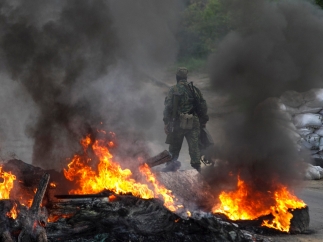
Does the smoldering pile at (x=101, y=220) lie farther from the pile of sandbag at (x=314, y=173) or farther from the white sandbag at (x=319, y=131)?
the white sandbag at (x=319, y=131)

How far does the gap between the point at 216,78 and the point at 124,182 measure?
537cm

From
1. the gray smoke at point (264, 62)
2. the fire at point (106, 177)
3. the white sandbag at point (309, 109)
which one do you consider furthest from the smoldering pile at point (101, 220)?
the white sandbag at point (309, 109)

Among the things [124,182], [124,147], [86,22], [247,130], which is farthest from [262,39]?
[124,182]

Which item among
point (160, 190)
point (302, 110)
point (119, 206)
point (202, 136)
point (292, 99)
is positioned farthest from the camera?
point (292, 99)

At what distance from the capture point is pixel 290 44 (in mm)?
11414

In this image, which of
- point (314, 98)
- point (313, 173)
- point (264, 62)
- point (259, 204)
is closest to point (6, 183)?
point (259, 204)

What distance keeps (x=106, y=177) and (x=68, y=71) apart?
7.11 ft

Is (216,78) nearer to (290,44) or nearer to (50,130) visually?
(290,44)

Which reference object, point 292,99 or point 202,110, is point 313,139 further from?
point 202,110

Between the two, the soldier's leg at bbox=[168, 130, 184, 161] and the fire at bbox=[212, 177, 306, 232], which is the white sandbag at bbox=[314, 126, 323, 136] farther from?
the fire at bbox=[212, 177, 306, 232]

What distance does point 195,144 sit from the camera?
7.56m

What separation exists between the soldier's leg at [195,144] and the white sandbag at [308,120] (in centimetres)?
385

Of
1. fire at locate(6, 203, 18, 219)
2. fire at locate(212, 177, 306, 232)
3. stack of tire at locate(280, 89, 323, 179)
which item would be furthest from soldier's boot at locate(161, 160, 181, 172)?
stack of tire at locate(280, 89, 323, 179)

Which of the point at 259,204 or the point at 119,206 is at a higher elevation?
the point at 259,204
